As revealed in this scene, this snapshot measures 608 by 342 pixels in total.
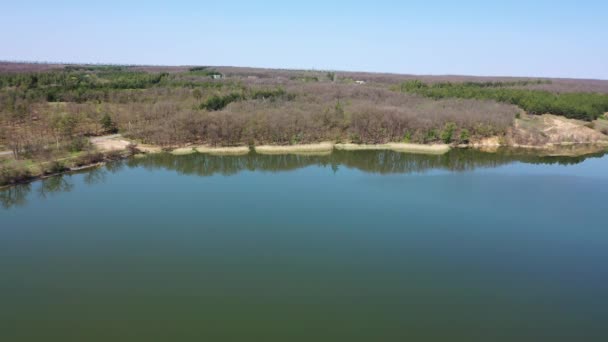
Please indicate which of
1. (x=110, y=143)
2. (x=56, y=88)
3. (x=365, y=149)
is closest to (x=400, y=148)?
(x=365, y=149)

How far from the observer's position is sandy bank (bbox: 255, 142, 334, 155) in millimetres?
36969

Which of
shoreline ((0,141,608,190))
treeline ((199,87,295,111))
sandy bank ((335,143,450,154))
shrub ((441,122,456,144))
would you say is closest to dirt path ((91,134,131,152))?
shoreline ((0,141,608,190))

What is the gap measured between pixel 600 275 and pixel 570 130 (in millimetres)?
36741

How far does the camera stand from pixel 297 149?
37.5 m

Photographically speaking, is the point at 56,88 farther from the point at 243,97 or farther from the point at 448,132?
the point at 448,132

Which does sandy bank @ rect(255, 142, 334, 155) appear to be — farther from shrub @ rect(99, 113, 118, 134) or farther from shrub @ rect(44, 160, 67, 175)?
shrub @ rect(44, 160, 67, 175)

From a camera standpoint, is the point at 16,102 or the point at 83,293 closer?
the point at 83,293

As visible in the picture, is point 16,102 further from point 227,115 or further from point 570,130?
point 570,130

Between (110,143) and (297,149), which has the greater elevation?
(110,143)

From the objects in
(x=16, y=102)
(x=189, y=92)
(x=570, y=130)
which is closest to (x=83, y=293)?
(x=16, y=102)

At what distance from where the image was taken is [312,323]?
38.9 feet

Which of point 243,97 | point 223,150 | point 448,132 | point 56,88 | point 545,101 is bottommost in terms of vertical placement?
point 223,150

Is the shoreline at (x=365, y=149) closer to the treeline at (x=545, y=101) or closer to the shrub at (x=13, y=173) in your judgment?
the treeline at (x=545, y=101)

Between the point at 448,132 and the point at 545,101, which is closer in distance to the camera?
the point at 448,132
